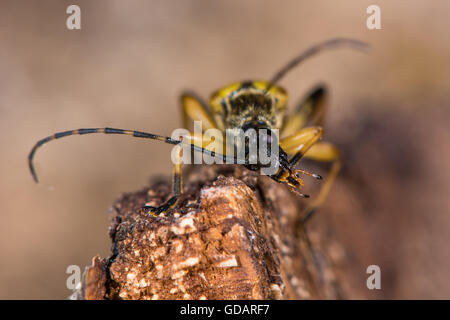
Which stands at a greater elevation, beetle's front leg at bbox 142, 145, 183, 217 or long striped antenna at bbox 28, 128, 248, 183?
long striped antenna at bbox 28, 128, 248, 183

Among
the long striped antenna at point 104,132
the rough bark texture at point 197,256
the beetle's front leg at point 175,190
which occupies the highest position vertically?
the long striped antenna at point 104,132

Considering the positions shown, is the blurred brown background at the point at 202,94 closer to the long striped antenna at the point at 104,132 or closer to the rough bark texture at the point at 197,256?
the long striped antenna at the point at 104,132

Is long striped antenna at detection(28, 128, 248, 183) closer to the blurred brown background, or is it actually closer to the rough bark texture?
the rough bark texture

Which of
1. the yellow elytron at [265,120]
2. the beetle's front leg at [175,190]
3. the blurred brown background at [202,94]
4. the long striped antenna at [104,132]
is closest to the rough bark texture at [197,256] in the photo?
the beetle's front leg at [175,190]

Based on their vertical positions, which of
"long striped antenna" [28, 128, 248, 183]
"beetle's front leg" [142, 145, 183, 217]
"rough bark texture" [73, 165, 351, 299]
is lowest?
"rough bark texture" [73, 165, 351, 299]

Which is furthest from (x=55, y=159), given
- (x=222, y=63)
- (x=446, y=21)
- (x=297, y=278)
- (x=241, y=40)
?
(x=446, y=21)

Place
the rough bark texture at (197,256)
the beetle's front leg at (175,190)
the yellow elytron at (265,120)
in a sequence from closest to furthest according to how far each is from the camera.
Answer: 1. the rough bark texture at (197,256)
2. the beetle's front leg at (175,190)
3. the yellow elytron at (265,120)

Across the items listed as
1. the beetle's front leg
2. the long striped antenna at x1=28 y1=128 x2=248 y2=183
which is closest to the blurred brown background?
the long striped antenna at x1=28 y1=128 x2=248 y2=183

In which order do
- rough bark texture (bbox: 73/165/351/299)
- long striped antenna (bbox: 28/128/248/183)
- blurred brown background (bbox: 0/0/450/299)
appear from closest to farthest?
rough bark texture (bbox: 73/165/351/299)
long striped antenna (bbox: 28/128/248/183)
blurred brown background (bbox: 0/0/450/299)

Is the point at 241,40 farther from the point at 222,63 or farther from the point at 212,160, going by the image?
the point at 212,160
